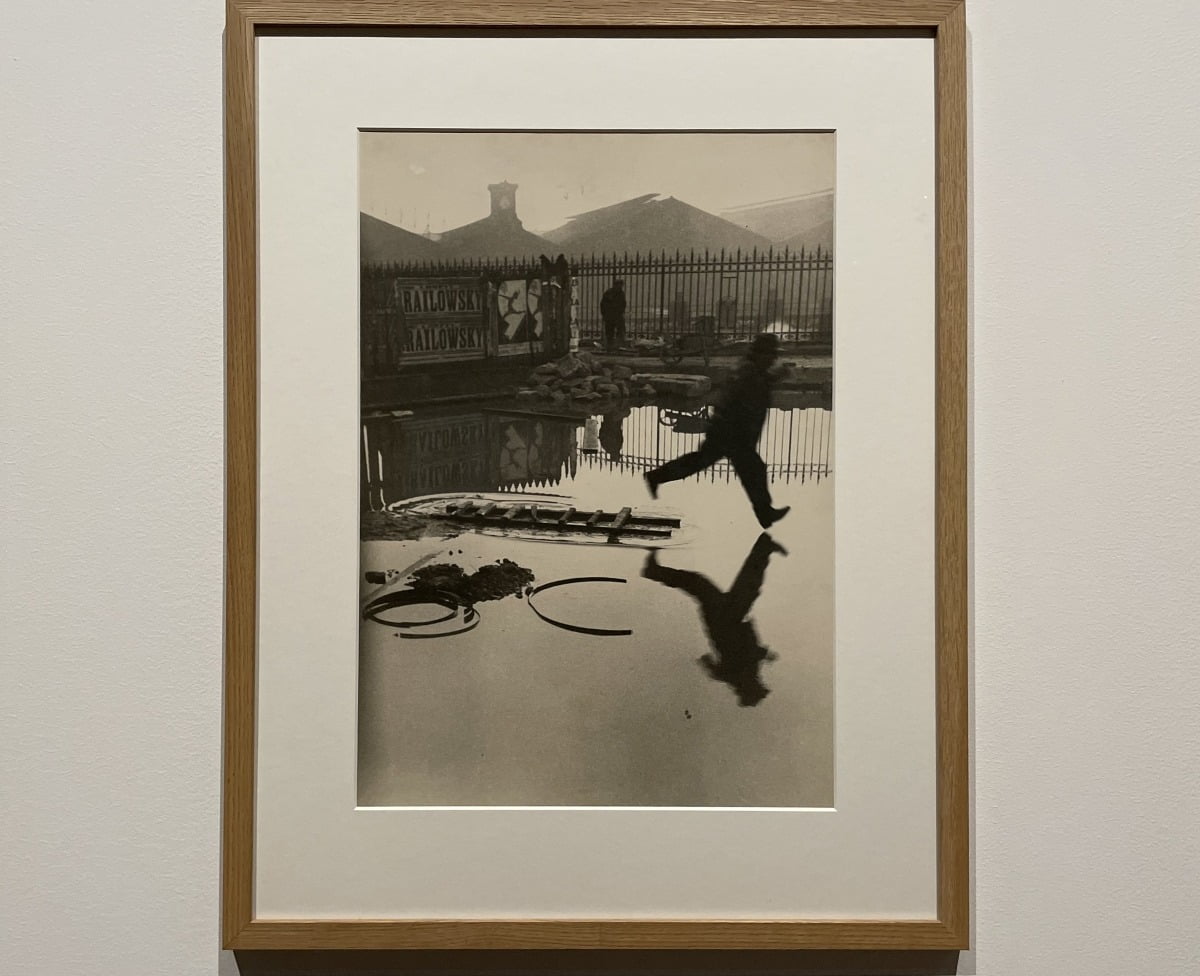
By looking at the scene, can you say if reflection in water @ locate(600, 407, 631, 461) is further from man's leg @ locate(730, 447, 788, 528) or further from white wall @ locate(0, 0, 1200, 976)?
white wall @ locate(0, 0, 1200, 976)

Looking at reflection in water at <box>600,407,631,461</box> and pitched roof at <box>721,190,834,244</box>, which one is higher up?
pitched roof at <box>721,190,834,244</box>

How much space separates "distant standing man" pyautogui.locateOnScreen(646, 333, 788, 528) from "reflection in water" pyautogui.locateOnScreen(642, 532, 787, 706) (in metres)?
0.04

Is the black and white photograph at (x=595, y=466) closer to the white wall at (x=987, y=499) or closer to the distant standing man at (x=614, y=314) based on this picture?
the distant standing man at (x=614, y=314)

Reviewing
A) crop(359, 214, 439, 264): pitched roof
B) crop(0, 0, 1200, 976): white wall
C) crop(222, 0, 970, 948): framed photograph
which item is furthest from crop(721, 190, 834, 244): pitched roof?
crop(359, 214, 439, 264): pitched roof

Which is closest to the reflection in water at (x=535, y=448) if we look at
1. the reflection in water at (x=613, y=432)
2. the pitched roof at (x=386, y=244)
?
the reflection in water at (x=613, y=432)

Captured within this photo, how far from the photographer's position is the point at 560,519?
2.15 ft

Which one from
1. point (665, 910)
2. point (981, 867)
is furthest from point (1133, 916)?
point (665, 910)

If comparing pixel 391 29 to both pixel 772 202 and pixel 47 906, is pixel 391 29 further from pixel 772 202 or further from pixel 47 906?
pixel 47 906

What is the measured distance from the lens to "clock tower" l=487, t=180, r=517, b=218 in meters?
0.65

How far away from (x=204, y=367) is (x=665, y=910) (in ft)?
1.73

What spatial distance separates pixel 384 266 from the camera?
65 centimetres

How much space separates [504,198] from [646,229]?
0.11m

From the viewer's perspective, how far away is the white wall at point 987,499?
0.67 metres

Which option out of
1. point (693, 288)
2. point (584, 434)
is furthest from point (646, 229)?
point (584, 434)
